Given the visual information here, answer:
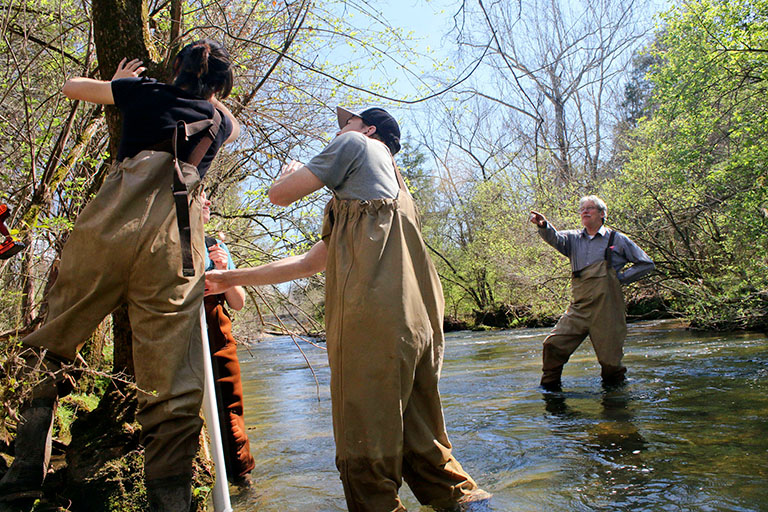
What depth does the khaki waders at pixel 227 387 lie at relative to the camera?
3.57 meters

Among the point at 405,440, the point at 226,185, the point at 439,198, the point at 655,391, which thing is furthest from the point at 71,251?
the point at 439,198

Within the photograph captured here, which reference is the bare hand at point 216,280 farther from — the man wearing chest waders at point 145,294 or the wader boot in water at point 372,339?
the wader boot in water at point 372,339

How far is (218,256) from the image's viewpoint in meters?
3.38

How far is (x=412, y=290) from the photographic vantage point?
234 centimetres

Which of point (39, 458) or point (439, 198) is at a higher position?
point (439, 198)

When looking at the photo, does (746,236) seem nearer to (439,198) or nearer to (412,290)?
(412,290)

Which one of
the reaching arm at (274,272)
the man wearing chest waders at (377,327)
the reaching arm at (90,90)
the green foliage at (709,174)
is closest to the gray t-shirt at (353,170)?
the man wearing chest waders at (377,327)

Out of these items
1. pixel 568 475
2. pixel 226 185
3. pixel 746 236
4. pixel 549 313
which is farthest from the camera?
pixel 549 313

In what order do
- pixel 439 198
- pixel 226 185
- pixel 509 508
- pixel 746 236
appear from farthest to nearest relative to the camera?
pixel 439 198, pixel 746 236, pixel 226 185, pixel 509 508

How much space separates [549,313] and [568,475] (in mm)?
17312

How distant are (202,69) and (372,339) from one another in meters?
1.32

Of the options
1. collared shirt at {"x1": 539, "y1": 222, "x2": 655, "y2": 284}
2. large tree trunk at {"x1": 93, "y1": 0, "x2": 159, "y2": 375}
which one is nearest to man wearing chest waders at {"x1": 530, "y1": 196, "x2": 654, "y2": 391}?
collared shirt at {"x1": 539, "y1": 222, "x2": 655, "y2": 284}

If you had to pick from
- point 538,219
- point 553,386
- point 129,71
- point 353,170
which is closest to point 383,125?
point 353,170

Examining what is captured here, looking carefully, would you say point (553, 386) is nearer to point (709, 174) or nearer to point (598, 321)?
point (598, 321)
